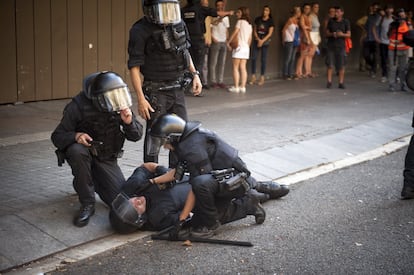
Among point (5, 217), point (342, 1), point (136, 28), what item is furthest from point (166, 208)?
point (342, 1)

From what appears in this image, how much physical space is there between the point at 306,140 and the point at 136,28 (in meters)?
3.84

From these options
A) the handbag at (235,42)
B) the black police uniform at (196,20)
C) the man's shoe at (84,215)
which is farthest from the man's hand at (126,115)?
the handbag at (235,42)

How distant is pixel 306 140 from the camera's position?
929cm

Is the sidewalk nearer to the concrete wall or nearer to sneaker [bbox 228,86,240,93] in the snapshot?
the concrete wall

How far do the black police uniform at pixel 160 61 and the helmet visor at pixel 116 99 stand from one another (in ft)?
2.19

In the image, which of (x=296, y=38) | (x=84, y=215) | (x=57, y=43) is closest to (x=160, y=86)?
(x=84, y=215)

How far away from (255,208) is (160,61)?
163 cm

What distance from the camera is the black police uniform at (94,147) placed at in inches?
220

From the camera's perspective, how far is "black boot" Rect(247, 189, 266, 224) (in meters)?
5.80

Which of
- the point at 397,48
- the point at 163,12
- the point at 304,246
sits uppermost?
the point at 163,12

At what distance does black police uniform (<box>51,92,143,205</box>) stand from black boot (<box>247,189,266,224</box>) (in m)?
1.10

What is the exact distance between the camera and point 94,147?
5684 mm

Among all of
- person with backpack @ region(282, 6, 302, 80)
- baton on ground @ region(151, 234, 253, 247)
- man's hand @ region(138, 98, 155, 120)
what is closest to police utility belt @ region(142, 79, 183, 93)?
man's hand @ region(138, 98, 155, 120)

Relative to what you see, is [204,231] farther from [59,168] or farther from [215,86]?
[215,86]
